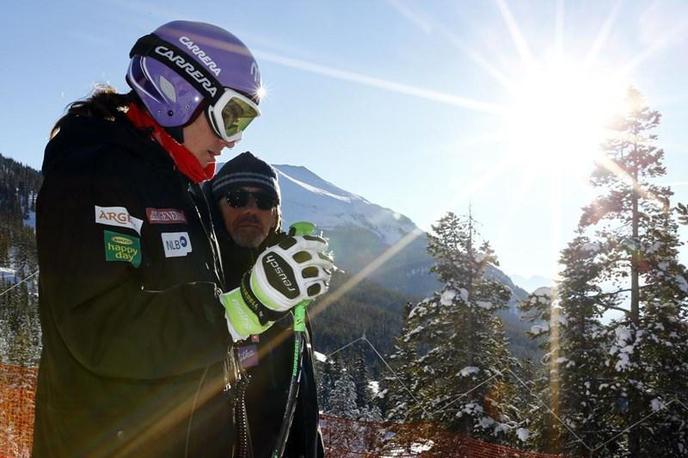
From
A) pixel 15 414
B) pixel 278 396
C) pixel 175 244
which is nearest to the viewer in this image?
pixel 175 244

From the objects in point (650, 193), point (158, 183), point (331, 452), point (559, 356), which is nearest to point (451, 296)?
point (559, 356)

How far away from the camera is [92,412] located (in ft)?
5.48

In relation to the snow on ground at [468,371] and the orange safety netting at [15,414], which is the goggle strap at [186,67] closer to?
the orange safety netting at [15,414]

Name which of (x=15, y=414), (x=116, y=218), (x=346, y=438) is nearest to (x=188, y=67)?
(x=116, y=218)

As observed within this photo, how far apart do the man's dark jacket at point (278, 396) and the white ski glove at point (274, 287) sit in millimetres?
1439

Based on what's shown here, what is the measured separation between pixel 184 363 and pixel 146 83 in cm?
107

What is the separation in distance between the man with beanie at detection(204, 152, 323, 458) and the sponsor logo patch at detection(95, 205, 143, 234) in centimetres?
152

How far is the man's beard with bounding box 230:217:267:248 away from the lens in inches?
151

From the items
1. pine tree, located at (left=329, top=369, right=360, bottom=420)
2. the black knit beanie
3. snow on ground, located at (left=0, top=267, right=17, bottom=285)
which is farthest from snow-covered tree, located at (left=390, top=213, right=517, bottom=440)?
snow on ground, located at (left=0, top=267, right=17, bottom=285)

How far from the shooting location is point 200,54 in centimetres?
203

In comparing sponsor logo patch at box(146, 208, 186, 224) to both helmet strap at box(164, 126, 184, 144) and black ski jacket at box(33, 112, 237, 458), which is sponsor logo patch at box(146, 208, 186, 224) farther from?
helmet strap at box(164, 126, 184, 144)

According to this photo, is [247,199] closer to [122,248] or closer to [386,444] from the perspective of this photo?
[122,248]

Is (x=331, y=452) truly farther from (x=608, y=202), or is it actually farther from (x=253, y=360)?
(x=608, y=202)

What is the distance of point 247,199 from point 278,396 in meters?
1.55
